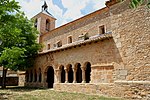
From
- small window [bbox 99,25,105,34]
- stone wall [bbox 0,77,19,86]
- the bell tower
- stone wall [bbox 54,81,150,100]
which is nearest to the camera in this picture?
stone wall [bbox 54,81,150,100]

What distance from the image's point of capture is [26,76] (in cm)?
2136

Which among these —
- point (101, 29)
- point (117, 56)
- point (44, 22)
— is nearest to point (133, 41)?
point (117, 56)

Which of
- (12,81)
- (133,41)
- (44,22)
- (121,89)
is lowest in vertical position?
(12,81)

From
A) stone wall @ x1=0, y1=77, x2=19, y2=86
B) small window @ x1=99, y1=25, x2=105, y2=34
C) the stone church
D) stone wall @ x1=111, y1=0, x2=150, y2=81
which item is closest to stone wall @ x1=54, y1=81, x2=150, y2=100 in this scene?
A: the stone church

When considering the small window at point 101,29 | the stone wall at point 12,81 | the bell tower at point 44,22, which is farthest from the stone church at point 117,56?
the bell tower at point 44,22

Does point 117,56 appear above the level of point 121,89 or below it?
above

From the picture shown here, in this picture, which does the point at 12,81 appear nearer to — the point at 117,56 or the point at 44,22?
the point at 44,22

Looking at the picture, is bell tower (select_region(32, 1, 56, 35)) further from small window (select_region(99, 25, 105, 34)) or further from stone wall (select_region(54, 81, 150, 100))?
stone wall (select_region(54, 81, 150, 100))

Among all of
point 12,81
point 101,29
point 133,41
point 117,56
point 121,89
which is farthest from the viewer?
point 12,81

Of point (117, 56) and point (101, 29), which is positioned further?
point (101, 29)

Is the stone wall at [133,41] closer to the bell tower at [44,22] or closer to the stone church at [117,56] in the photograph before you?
the stone church at [117,56]

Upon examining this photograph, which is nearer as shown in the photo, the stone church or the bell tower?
the stone church

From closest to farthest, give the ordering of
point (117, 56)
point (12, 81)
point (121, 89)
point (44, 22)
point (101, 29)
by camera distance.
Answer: point (121, 89) < point (117, 56) < point (101, 29) < point (12, 81) < point (44, 22)

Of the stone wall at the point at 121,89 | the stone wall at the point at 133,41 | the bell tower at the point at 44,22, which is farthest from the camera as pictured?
the bell tower at the point at 44,22
